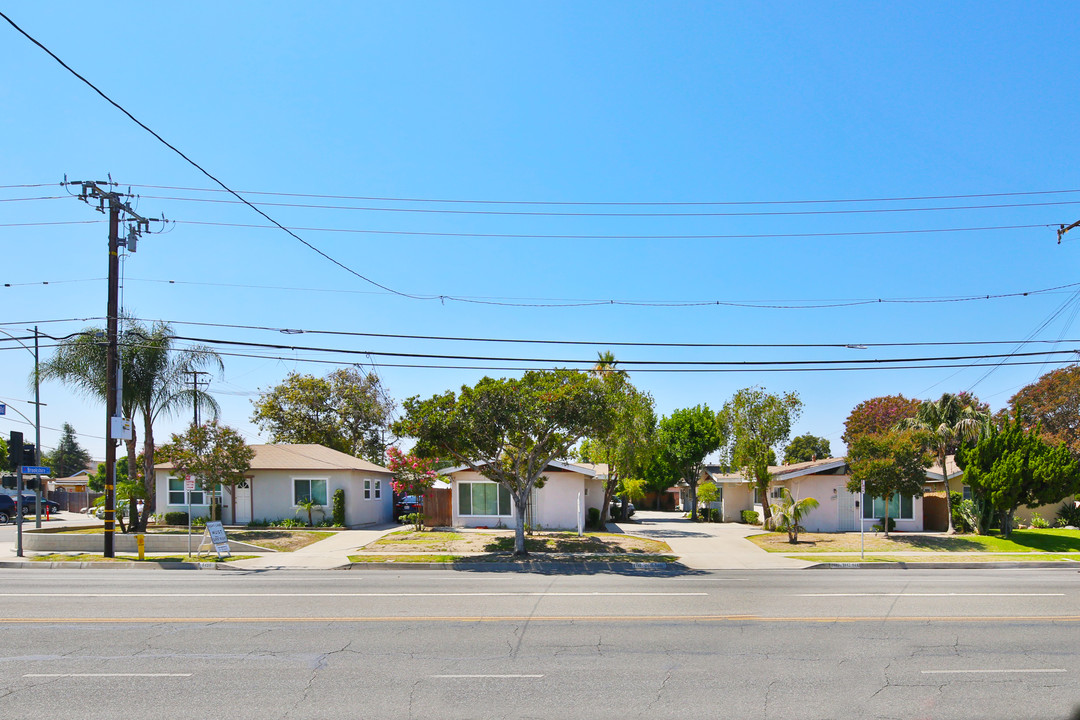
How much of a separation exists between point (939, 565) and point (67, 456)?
112126 millimetres

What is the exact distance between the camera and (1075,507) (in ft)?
118

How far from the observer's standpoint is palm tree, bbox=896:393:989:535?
102ft

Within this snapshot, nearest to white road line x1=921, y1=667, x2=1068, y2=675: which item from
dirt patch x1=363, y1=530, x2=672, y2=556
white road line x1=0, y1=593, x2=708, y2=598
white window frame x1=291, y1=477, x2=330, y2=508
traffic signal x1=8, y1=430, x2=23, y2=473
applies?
white road line x1=0, y1=593, x2=708, y2=598

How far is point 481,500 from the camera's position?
33469mm

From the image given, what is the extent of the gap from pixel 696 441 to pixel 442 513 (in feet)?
106

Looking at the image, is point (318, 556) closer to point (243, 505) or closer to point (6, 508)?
point (243, 505)

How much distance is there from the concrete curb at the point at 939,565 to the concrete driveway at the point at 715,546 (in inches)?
33.1

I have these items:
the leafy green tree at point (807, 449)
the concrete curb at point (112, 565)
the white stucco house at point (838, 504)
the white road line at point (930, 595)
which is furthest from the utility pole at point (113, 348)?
the leafy green tree at point (807, 449)

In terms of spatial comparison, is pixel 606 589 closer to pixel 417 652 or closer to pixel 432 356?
pixel 417 652

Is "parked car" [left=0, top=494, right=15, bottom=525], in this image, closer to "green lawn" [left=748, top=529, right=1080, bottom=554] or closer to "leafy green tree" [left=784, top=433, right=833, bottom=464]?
"green lawn" [left=748, top=529, right=1080, bottom=554]

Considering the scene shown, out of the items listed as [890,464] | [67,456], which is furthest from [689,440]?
[67,456]

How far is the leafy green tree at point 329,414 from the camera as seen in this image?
51406 millimetres

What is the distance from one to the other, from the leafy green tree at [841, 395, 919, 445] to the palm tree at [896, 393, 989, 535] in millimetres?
34709

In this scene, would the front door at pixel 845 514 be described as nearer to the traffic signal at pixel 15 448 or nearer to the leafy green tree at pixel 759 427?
the leafy green tree at pixel 759 427
